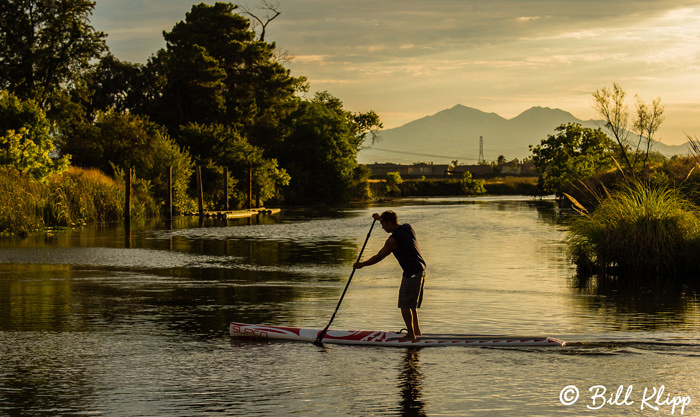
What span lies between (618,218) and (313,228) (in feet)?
96.2

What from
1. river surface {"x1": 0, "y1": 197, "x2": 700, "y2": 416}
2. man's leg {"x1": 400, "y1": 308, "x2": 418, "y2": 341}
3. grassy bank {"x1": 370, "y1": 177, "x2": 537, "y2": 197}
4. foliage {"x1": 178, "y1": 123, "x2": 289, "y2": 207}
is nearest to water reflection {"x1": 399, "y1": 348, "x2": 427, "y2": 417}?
river surface {"x1": 0, "y1": 197, "x2": 700, "y2": 416}

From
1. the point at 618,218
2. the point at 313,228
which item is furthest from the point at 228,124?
the point at 618,218

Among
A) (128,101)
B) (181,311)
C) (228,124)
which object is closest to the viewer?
(181,311)

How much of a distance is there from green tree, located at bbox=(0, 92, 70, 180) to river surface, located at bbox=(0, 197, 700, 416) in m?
18.7

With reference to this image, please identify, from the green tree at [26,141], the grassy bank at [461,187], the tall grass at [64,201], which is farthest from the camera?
the grassy bank at [461,187]

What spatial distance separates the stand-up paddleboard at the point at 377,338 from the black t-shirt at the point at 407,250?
1232mm

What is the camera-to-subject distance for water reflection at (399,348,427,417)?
9.89 m

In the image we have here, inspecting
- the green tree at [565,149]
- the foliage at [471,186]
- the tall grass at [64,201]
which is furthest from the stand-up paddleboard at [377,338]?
the foliage at [471,186]

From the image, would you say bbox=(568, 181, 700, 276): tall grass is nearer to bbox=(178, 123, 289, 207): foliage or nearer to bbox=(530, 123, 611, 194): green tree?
bbox=(178, 123, 289, 207): foliage

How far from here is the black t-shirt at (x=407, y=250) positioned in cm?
1323

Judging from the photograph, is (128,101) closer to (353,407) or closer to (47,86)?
(47,86)

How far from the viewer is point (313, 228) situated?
169 feet

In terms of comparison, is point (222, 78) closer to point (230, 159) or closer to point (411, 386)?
point (230, 159)

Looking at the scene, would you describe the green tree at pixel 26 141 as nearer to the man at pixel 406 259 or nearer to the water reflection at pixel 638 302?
the water reflection at pixel 638 302
